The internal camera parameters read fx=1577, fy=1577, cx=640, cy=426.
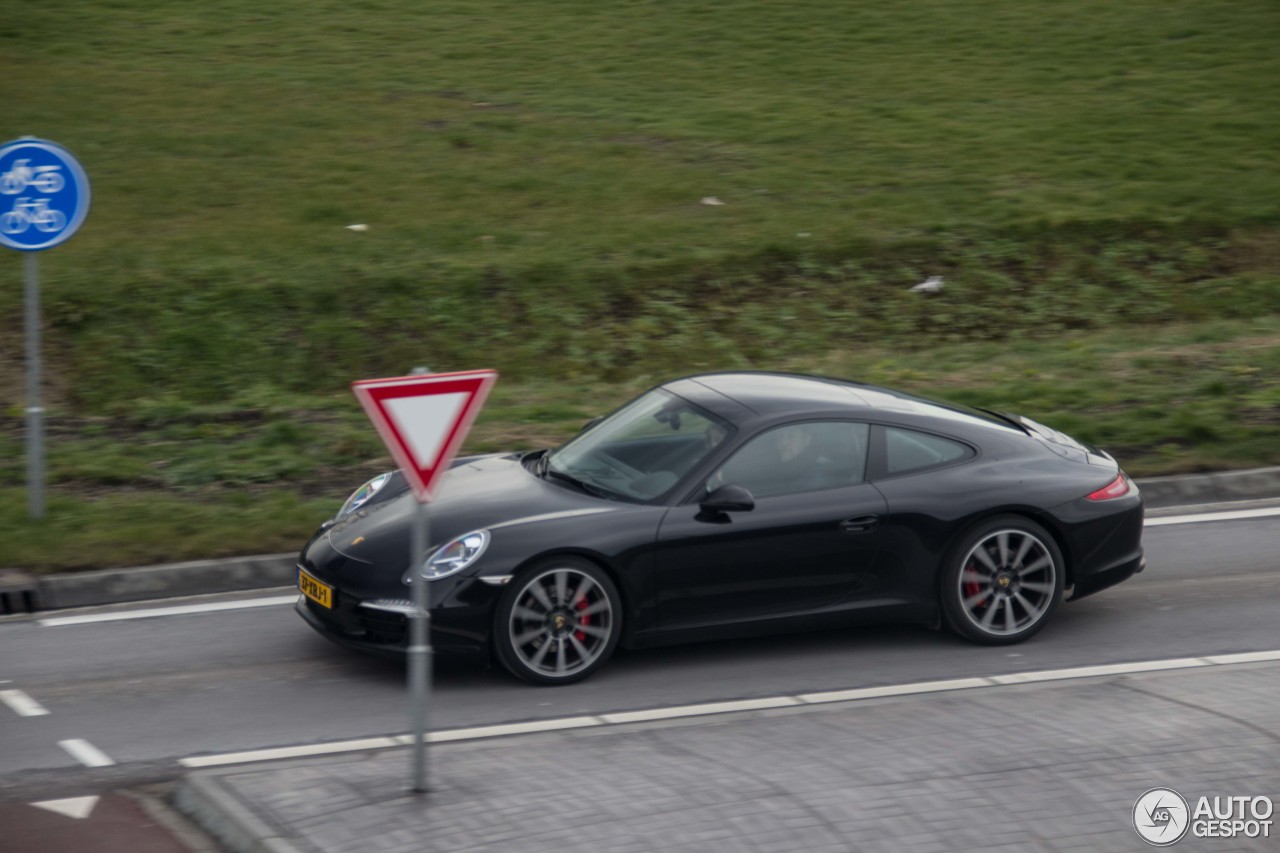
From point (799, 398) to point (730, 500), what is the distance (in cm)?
95

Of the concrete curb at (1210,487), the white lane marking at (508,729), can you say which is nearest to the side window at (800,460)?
the white lane marking at (508,729)

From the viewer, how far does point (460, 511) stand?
26.6ft

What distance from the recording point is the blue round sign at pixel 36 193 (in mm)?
10398

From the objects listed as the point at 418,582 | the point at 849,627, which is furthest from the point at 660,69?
the point at 418,582

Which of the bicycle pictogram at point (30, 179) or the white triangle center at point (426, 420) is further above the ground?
the bicycle pictogram at point (30, 179)

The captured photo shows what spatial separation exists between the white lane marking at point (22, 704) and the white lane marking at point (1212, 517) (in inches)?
285

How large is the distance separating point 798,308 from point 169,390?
6.45 m

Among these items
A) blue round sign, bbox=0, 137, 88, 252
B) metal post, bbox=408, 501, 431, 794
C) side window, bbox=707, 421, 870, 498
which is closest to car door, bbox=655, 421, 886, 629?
side window, bbox=707, 421, 870, 498

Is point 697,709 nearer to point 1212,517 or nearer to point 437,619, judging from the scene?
point 437,619

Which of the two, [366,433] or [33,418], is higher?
[33,418]

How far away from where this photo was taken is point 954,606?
8.45m

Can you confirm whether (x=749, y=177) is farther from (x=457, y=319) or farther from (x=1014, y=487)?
(x=1014, y=487)

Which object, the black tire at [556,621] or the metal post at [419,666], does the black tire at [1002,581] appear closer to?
the black tire at [556,621]

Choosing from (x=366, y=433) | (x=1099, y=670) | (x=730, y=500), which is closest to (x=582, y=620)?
(x=730, y=500)
